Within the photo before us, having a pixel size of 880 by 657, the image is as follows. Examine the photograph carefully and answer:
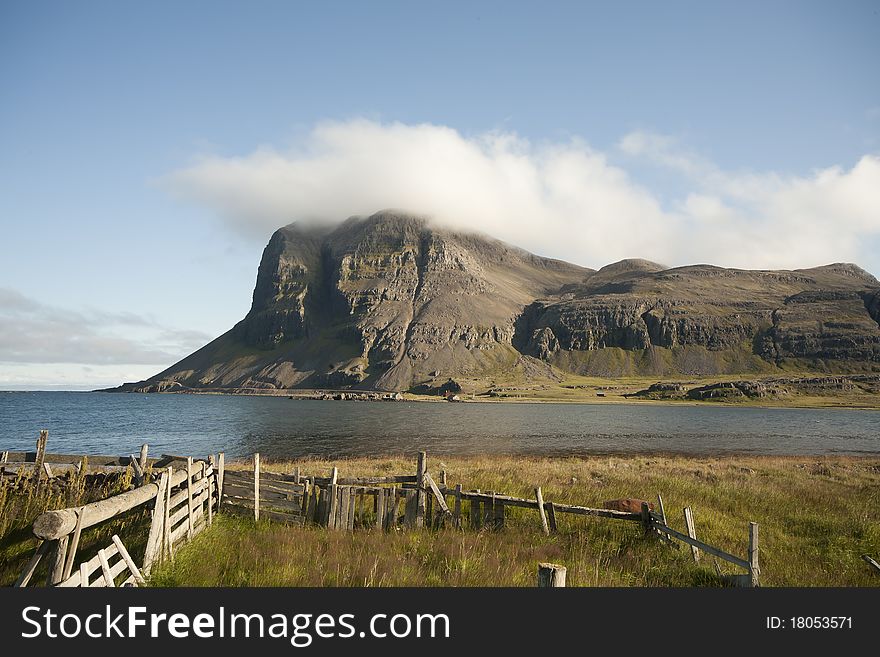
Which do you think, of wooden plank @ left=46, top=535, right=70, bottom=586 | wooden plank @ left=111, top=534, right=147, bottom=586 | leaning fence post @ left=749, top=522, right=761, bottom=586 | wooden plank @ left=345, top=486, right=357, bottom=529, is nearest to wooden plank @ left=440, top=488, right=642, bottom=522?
wooden plank @ left=345, top=486, right=357, bottom=529

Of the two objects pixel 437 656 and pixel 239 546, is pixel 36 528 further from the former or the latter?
pixel 239 546

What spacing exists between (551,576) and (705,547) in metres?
6.48

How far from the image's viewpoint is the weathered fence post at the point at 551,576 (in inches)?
236

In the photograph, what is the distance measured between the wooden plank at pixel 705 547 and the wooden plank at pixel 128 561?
10587mm

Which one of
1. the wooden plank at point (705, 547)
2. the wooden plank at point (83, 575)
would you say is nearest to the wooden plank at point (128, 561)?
the wooden plank at point (83, 575)

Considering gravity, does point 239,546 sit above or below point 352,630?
below

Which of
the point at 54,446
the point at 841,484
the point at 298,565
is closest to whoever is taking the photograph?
the point at 298,565

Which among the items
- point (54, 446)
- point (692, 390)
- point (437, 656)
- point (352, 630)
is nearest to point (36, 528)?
point (352, 630)

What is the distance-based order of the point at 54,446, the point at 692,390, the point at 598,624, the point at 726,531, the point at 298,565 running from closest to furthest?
the point at 598,624 < the point at 298,565 < the point at 726,531 < the point at 54,446 < the point at 692,390

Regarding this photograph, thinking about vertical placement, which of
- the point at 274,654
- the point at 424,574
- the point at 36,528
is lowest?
the point at 424,574

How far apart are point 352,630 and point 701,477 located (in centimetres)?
2992

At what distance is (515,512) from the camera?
1681 cm

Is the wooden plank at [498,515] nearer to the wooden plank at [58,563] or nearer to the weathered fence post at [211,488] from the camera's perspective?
the weathered fence post at [211,488]

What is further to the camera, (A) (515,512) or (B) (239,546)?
(A) (515,512)
